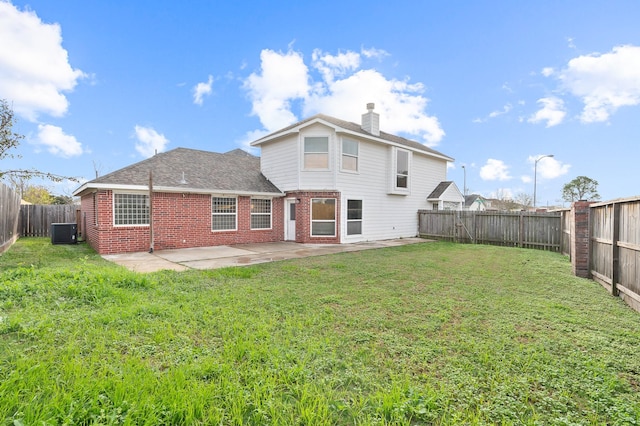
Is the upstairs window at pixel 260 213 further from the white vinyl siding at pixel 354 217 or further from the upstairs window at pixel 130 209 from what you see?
the upstairs window at pixel 130 209

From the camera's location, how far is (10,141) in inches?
454

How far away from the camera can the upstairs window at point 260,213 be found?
14047 millimetres

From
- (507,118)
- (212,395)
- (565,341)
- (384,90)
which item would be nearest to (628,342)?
(565,341)

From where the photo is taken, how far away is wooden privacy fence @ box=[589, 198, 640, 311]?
482 centimetres

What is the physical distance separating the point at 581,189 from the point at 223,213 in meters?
42.1

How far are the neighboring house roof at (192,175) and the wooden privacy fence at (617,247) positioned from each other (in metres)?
11.2

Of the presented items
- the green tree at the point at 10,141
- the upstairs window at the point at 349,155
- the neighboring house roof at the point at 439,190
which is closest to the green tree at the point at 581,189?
the neighboring house roof at the point at 439,190

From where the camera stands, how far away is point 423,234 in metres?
17.4

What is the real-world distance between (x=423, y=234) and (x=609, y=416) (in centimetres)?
1567

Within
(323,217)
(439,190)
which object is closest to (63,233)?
(323,217)

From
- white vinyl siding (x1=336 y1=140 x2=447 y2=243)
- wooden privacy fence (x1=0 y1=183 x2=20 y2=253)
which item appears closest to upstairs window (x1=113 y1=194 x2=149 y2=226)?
wooden privacy fence (x1=0 y1=183 x2=20 y2=253)

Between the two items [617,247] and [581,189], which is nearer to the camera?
[617,247]

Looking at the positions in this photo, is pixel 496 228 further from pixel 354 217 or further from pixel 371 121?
pixel 371 121

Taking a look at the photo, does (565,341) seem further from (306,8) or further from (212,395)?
(306,8)
